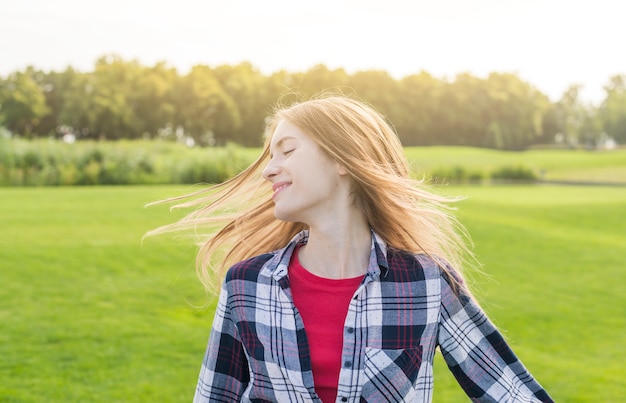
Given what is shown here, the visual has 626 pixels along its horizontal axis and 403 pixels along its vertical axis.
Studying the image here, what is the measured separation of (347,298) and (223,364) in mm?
386

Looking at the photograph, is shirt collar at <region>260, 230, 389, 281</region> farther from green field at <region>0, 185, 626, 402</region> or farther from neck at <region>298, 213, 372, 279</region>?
green field at <region>0, 185, 626, 402</region>

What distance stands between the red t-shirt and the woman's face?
0.18 metres

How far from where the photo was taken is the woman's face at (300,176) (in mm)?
2100

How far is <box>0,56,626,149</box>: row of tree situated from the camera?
43.6m

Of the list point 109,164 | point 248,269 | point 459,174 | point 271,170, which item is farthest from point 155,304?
point 459,174

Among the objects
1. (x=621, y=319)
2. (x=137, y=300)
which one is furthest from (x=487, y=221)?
(x=137, y=300)

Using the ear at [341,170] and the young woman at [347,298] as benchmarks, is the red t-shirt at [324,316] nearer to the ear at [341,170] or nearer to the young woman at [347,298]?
the young woman at [347,298]

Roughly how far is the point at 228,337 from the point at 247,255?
396 mm

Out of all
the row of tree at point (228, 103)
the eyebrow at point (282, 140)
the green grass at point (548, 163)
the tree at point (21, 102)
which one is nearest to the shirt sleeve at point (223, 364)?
the eyebrow at point (282, 140)

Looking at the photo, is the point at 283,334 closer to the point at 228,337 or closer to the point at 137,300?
the point at 228,337

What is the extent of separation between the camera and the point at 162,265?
8.77 meters

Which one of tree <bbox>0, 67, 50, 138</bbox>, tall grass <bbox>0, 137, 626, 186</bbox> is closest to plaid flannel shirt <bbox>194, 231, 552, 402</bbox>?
tall grass <bbox>0, 137, 626, 186</bbox>

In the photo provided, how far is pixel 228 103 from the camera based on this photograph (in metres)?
43.6

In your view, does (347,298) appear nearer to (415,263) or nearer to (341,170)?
(415,263)
